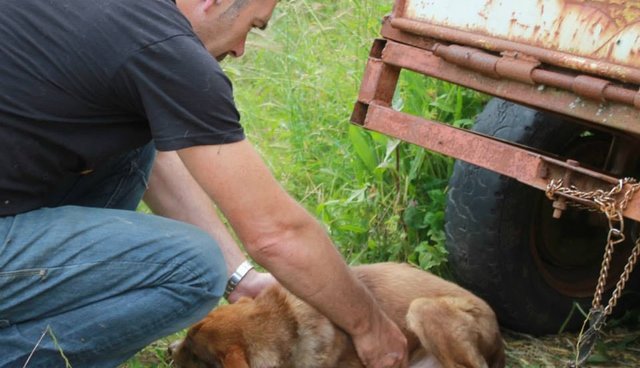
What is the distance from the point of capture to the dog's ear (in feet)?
13.8

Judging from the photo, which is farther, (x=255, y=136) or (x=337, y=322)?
(x=255, y=136)

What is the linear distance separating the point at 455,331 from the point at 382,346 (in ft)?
1.80

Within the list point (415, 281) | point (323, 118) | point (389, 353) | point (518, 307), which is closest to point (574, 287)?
point (518, 307)

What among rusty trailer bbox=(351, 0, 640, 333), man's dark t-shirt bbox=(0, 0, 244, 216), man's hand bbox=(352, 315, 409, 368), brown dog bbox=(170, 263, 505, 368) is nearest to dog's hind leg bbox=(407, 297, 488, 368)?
brown dog bbox=(170, 263, 505, 368)

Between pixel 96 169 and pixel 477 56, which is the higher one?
pixel 477 56

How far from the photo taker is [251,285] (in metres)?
4.73

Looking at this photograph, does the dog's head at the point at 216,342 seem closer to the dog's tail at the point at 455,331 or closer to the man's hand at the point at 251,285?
the man's hand at the point at 251,285

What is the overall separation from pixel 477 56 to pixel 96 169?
148 centimetres

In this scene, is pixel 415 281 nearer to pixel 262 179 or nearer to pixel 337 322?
pixel 337 322

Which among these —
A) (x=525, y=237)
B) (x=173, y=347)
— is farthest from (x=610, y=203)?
(x=173, y=347)

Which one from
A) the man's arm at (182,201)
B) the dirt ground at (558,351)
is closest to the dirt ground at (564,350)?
the dirt ground at (558,351)

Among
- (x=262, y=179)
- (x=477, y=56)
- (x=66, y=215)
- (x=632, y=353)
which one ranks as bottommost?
(x=632, y=353)

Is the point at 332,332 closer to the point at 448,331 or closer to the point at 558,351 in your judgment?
the point at 448,331

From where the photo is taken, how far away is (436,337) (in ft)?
14.3
